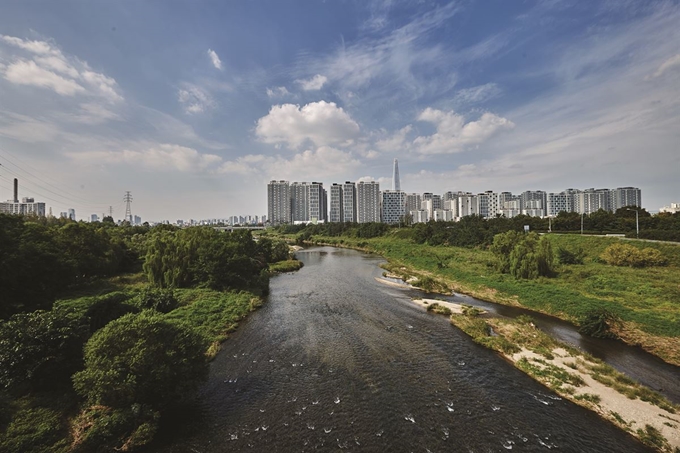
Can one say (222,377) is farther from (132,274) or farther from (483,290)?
(132,274)

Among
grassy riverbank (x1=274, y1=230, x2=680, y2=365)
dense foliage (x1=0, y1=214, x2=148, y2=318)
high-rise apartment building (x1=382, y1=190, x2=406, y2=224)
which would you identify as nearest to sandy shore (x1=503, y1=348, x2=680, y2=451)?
grassy riverbank (x1=274, y1=230, x2=680, y2=365)

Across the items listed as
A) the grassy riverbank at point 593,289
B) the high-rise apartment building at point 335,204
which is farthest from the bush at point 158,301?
the high-rise apartment building at point 335,204

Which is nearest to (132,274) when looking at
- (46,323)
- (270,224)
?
(46,323)

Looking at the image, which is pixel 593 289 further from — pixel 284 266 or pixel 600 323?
pixel 284 266

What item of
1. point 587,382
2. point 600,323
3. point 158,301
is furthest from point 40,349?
point 600,323

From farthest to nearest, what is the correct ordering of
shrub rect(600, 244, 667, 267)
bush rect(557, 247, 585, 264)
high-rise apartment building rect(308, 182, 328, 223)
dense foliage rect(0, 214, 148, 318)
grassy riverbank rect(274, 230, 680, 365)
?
high-rise apartment building rect(308, 182, 328, 223) < bush rect(557, 247, 585, 264) < shrub rect(600, 244, 667, 267) < dense foliage rect(0, 214, 148, 318) < grassy riverbank rect(274, 230, 680, 365)

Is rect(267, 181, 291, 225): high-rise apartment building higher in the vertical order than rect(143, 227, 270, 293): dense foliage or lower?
higher

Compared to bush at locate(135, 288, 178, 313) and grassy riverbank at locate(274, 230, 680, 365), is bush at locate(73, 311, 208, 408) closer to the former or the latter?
bush at locate(135, 288, 178, 313)

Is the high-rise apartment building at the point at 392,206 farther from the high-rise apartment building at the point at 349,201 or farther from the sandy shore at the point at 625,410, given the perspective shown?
the sandy shore at the point at 625,410
